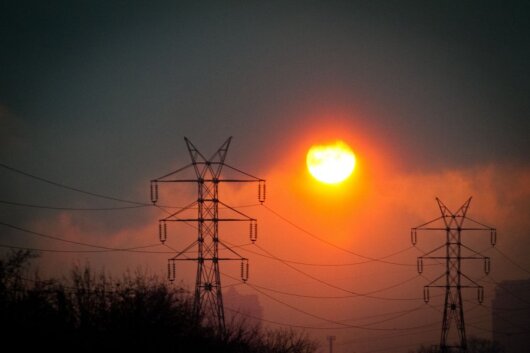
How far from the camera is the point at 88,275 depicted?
36.2 meters

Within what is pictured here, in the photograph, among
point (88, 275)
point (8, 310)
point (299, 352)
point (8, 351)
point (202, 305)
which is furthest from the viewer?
point (299, 352)

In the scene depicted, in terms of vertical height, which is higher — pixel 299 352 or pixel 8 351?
pixel 8 351

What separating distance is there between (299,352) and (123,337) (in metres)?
29.1

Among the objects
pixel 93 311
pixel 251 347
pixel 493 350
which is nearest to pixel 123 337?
pixel 93 311

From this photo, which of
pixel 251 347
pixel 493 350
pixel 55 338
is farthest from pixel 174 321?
pixel 493 350

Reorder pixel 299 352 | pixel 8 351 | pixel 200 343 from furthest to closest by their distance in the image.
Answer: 1. pixel 299 352
2. pixel 200 343
3. pixel 8 351

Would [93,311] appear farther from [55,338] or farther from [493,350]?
[493,350]

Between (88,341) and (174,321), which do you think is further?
(174,321)

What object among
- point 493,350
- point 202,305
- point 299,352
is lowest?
point 493,350

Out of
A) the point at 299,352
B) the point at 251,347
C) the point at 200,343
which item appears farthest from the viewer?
the point at 299,352

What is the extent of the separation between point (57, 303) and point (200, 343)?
1156cm

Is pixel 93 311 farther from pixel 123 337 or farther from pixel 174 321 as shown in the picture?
pixel 174 321

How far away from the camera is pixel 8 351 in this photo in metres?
28.3

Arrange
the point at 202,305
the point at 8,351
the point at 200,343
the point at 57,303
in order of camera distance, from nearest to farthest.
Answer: the point at 8,351 → the point at 57,303 → the point at 200,343 → the point at 202,305
